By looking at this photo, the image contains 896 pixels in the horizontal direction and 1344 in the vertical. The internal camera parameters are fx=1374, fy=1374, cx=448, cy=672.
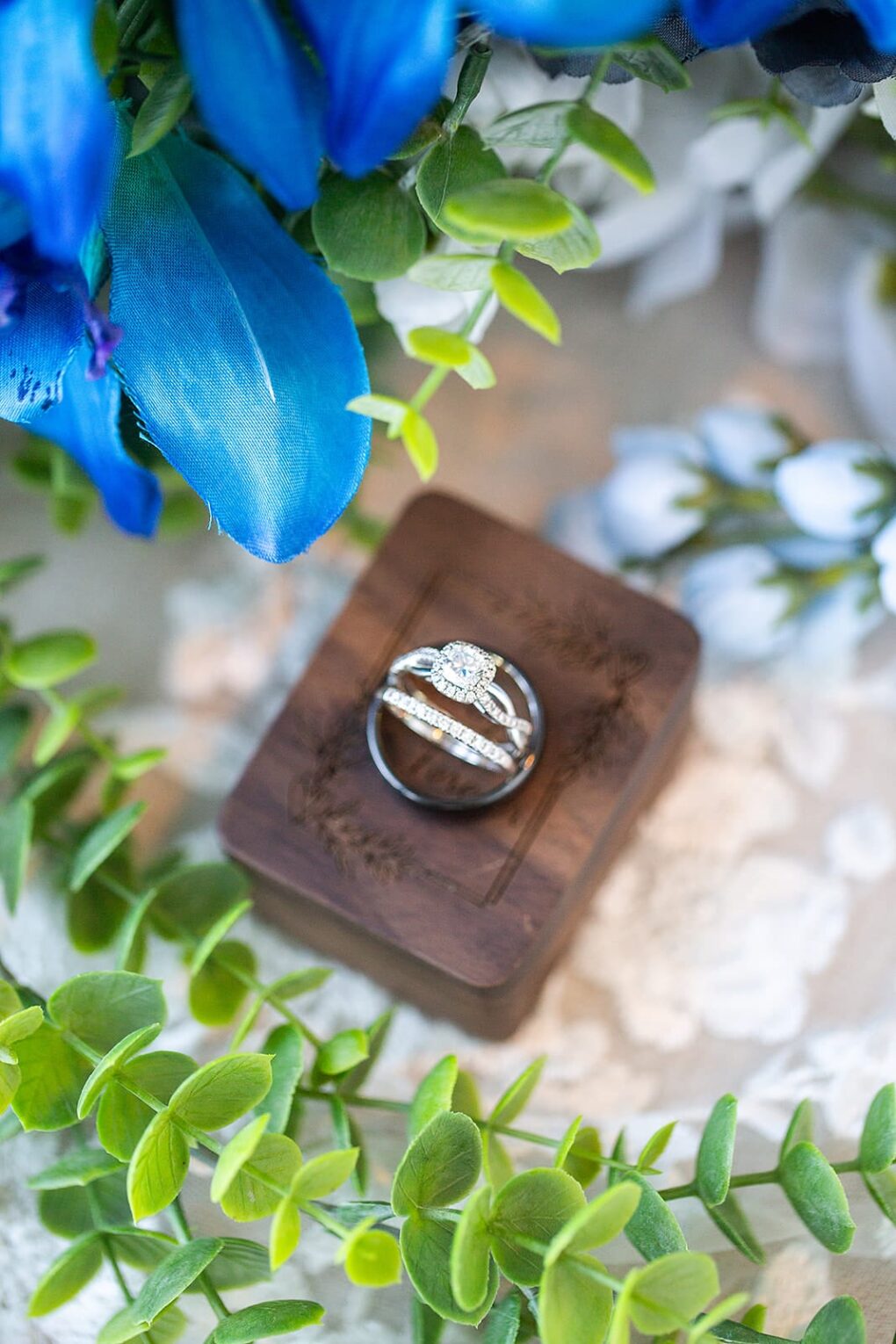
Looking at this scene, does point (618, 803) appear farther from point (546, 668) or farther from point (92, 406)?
point (92, 406)

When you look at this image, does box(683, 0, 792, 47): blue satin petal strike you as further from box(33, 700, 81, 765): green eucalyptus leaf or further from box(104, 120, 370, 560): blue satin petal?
box(33, 700, 81, 765): green eucalyptus leaf

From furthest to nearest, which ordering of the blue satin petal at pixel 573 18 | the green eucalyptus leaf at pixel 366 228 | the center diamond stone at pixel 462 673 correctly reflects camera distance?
the center diamond stone at pixel 462 673 < the green eucalyptus leaf at pixel 366 228 < the blue satin petal at pixel 573 18

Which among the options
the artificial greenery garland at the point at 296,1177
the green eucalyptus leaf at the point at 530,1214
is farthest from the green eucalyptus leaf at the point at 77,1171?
the green eucalyptus leaf at the point at 530,1214

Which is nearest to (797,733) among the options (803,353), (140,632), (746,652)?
(746,652)

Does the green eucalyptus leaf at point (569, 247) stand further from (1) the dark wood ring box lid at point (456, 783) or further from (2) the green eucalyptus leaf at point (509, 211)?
(1) the dark wood ring box lid at point (456, 783)

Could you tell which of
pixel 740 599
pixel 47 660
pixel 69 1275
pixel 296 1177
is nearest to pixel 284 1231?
pixel 296 1177
